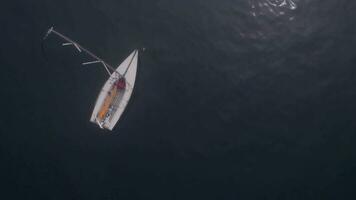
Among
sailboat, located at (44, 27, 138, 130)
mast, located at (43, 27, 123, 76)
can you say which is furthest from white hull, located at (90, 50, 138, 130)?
mast, located at (43, 27, 123, 76)

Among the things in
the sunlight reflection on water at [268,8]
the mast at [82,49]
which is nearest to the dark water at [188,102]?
the sunlight reflection on water at [268,8]

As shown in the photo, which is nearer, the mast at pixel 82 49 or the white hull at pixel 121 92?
the mast at pixel 82 49

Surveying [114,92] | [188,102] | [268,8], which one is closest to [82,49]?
[114,92]

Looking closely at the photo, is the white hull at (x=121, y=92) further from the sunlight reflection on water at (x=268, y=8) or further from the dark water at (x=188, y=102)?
the sunlight reflection on water at (x=268, y=8)

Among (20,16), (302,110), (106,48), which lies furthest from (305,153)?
(20,16)

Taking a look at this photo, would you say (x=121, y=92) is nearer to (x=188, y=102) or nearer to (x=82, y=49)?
(x=82, y=49)
